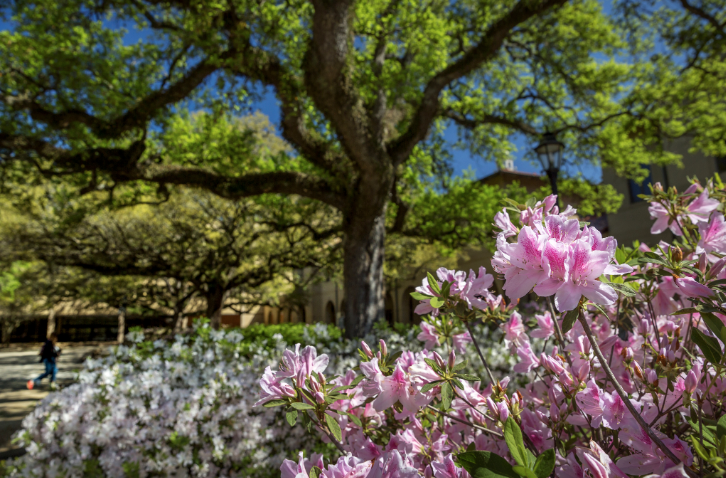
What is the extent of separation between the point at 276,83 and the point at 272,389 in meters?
7.20

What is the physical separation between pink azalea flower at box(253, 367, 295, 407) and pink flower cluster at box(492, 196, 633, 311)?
729mm

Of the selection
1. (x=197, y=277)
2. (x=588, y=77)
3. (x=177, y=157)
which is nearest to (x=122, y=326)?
(x=197, y=277)

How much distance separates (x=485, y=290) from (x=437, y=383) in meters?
0.38

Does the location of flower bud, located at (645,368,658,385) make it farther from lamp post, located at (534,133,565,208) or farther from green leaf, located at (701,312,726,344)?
lamp post, located at (534,133,565,208)

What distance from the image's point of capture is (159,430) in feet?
10.8

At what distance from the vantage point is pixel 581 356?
1.58 meters

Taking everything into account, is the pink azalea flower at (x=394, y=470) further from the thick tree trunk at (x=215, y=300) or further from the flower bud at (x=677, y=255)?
the thick tree trunk at (x=215, y=300)

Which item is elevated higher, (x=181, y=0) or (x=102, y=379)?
(x=181, y=0)

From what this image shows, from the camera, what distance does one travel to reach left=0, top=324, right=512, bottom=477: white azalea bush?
323 cm

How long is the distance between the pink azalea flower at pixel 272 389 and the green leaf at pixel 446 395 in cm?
45

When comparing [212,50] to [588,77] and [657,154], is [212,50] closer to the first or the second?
[588,77]

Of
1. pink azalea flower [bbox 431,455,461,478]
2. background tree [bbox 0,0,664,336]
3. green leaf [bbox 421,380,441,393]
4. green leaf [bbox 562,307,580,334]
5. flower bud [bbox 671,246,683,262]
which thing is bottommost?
pink azalea flower [bbox 431,455,461,478]

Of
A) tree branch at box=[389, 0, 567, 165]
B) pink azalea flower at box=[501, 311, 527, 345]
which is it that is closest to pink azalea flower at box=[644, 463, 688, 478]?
pink azalea flower at box=[501, 311, 527, 345]

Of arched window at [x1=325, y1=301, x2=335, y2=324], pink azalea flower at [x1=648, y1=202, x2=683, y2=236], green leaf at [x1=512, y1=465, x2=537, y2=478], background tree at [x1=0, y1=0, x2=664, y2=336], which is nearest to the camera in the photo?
green leaf at [x1=512, y1=465, x2=537, y2=478]
